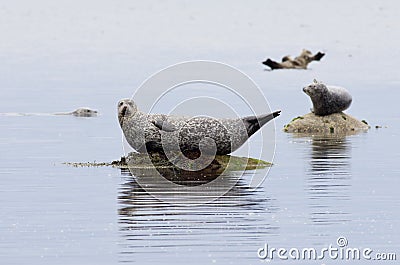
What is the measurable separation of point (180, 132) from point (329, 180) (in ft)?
7.87

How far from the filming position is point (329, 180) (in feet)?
68.5

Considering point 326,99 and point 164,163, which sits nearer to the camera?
point 164,163

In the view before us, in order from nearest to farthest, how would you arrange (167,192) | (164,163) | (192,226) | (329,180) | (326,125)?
(192,226), (167,192), (329,180), (164,163), (326,125)

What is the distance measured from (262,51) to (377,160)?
4171cm

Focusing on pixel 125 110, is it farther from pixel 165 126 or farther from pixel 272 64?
pixel 272 64

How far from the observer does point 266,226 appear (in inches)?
673

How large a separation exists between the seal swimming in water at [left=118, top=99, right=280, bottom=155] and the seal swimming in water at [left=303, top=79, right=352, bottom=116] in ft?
25.5

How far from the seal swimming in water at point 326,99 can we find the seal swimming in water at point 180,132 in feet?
25.5

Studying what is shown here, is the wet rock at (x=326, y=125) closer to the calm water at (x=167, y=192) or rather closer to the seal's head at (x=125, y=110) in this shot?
the calm water at (x=167, y=192)

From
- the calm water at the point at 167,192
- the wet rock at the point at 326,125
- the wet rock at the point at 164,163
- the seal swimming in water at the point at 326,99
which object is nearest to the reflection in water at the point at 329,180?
the calm water at the point at 167,192

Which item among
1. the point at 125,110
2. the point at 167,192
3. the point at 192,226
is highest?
the point at 125,110

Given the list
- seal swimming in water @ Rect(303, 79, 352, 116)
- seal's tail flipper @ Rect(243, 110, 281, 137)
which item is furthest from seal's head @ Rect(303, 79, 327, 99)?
seal's tail flipper @ Rect(243, 110, 281, 137)

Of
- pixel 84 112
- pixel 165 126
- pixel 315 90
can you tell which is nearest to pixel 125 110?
pixel 165 126

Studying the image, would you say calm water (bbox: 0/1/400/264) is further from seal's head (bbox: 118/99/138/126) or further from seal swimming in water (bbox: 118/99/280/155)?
seal's head (bbox: 118/99/138/126)
